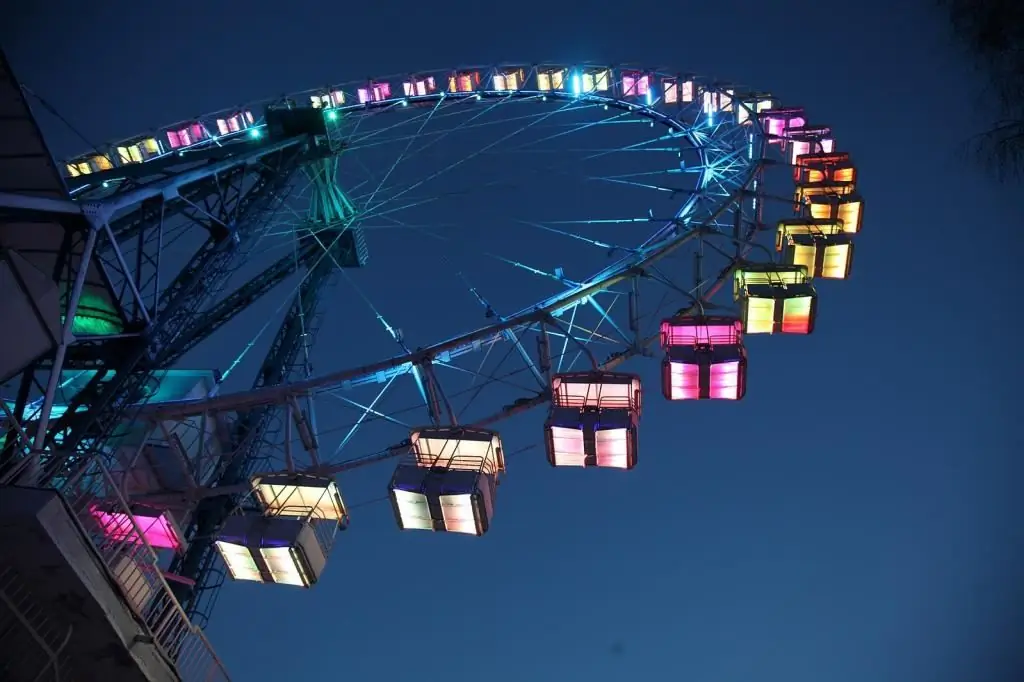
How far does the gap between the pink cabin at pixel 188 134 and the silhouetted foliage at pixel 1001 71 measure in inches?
1037

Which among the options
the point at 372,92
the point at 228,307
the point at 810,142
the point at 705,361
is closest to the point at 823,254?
the point at 705,361

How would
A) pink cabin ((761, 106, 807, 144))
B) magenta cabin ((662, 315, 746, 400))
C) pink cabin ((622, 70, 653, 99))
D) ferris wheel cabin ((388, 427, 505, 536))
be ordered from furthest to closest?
pink cabin ((622, 70, 653, 99)), pink cabin ((761, 106, 807, 144)), magenta cabin ((662, 315, 746, 400)), ferris wheel cabin ((388, 427, 505, 536))

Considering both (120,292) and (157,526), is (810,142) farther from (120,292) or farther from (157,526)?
(157,526)

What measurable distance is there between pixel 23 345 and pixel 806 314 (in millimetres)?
12099

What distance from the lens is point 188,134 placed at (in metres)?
27.3

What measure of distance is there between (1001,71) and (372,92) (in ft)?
68.8

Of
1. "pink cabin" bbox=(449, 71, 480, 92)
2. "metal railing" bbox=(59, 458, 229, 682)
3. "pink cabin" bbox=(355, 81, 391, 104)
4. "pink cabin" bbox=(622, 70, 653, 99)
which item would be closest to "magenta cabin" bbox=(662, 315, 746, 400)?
"metal railing" bbox=(59, 458, 229, 682)

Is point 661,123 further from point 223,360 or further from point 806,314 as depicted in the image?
point 223,360

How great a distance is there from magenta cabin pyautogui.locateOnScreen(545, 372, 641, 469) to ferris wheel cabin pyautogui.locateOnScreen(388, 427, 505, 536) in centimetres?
101

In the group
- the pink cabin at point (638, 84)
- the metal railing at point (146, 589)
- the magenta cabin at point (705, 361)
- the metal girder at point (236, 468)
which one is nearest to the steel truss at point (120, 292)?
the metal railing at point (146, 589)

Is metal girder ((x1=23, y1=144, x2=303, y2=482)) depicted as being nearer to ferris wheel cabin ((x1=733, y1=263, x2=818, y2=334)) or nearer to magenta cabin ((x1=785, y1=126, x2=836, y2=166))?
ferris wheel cabin ((x1=733, y1=263, x2=818, y2=334))

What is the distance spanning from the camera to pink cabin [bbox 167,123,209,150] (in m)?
27.3

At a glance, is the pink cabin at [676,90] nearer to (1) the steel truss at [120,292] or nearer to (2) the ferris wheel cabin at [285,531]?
(1) the steel truss at [120,292]

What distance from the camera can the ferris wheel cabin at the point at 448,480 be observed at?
11203 millimetres
